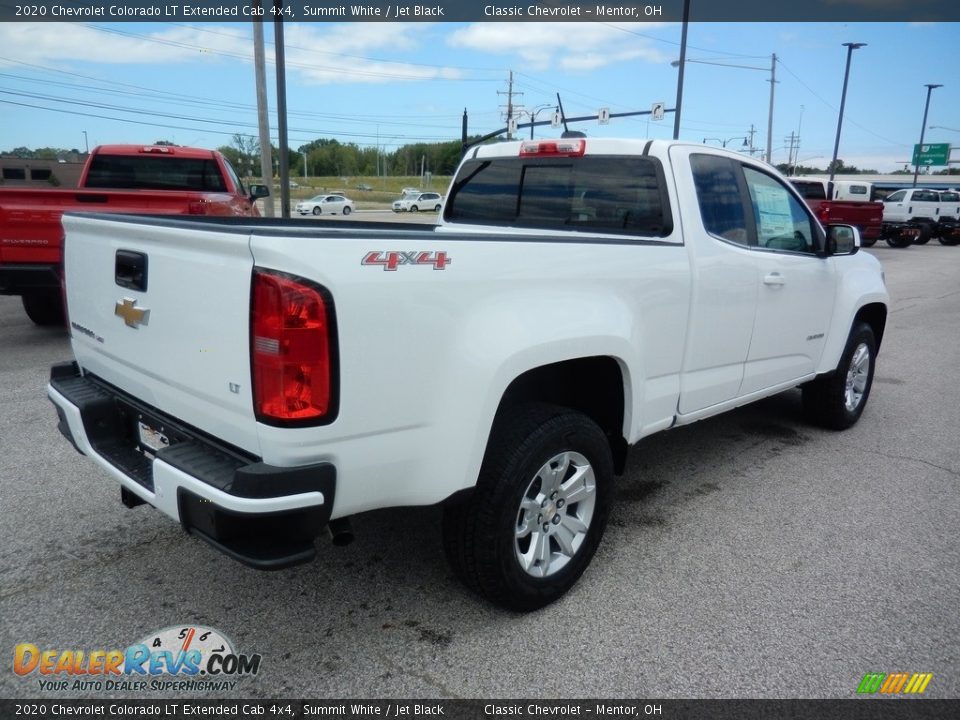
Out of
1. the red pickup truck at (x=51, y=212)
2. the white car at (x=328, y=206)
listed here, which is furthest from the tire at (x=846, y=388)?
the white car at (x=328, y=206)

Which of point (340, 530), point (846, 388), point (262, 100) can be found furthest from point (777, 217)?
point (262, 100)

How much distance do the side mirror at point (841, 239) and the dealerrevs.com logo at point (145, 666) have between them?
4.03 metres

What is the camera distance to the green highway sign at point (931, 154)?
5581cm

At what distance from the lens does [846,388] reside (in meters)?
5.21

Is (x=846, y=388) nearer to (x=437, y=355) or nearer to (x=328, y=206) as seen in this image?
(x=437, y=355)

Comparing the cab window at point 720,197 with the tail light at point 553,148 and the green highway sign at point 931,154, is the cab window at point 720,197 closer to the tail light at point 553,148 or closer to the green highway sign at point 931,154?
the tail light at point 553,148

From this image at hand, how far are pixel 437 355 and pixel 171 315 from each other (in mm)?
903

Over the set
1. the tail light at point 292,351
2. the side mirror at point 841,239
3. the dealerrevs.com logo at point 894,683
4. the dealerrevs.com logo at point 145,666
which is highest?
the side mirror at point 841,239

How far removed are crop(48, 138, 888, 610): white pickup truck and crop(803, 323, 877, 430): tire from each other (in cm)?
134

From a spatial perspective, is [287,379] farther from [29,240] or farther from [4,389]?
[29,240]

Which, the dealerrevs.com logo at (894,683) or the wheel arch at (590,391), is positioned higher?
the wheel arch at (590,391)

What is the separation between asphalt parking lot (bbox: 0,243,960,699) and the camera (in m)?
2.53

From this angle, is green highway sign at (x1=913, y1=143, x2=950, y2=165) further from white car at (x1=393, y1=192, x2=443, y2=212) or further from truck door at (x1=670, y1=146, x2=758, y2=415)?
truck door at (x1=670, y1=146, x2=758, y2=415)

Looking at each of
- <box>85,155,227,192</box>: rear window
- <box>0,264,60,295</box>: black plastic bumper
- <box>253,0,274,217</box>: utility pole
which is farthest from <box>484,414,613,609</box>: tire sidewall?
<box>253,0,274,217</box>: utility pole
